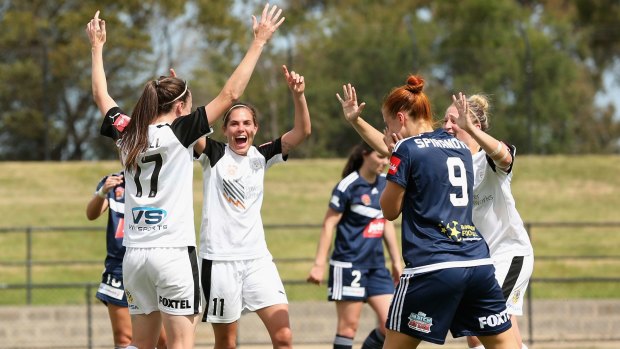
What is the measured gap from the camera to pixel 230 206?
623 cm

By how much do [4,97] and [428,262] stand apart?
21.5m

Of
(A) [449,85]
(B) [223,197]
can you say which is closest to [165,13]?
(A) [449,85]

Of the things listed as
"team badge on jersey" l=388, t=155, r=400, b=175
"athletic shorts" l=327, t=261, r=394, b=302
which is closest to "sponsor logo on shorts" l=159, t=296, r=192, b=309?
"team badge on jersey" l=388, t=155, r=400, b=175

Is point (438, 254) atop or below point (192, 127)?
below

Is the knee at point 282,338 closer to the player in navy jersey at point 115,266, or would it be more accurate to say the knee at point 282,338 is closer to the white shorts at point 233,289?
the white shorts at point 233,289

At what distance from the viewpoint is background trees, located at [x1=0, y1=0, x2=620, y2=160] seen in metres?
22.6

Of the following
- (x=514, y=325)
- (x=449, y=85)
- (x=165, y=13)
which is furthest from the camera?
(x=165, y=13)

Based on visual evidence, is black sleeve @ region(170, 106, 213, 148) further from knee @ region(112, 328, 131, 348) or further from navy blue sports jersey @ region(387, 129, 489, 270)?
knee @ region(112, 328, 131, 348)

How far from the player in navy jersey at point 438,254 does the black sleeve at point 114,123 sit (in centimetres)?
149

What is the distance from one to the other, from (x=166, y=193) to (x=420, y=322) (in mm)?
1486

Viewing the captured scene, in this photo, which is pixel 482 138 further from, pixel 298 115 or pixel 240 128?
pixel 240 128

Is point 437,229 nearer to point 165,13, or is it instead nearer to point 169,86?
point 169,86

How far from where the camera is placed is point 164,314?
5.31 metres

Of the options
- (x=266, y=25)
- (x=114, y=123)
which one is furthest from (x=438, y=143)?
(x=114, y=123)
